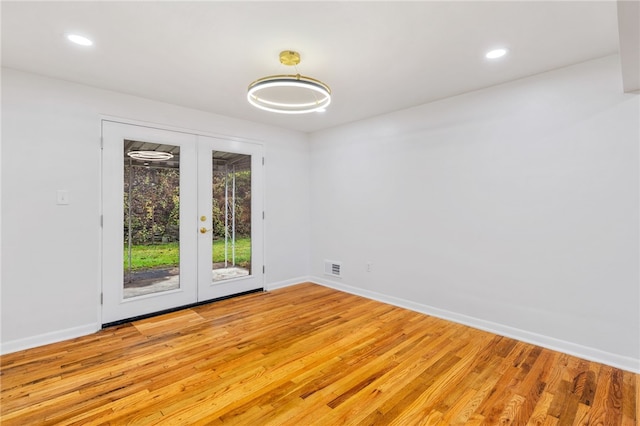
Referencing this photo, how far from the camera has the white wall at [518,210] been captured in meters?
2.57

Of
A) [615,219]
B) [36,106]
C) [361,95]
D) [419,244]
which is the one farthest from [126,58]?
[615,219]

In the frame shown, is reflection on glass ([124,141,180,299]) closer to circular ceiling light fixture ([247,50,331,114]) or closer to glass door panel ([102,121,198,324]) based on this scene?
glass door panel ([102,121,198,324])

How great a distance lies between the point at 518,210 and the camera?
306 centimetres

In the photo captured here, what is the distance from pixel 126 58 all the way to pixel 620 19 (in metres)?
3.28

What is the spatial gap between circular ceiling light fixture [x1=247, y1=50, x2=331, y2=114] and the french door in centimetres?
127

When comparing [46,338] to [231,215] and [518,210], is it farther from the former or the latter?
[518,210]

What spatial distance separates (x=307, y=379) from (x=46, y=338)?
260 centimetres

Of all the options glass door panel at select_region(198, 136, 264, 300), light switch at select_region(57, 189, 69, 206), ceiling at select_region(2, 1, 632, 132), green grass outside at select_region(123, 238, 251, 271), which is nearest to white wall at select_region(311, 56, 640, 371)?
ceiling at select_region(2, 1, 632, 132)

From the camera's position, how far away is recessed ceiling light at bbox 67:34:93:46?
228 centimetres

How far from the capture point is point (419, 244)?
3.85 m

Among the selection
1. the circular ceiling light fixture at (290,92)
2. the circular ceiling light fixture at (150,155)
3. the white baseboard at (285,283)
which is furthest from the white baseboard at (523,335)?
the circular ceiling light fixture at (150,155)

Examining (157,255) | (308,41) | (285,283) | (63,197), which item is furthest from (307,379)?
(63,197)

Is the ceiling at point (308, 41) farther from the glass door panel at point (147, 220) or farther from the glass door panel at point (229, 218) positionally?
the glass door panel at point (229, 218)

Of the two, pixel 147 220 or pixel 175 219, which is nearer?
pixel 147 220
